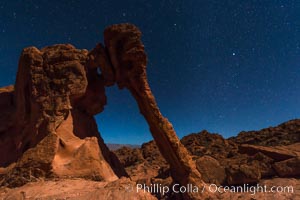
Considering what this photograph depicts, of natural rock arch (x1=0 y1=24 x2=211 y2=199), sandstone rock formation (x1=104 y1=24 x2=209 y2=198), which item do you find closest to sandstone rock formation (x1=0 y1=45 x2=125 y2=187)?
natural rock arch (x1=0 y1=24 x2=211 y2=199)

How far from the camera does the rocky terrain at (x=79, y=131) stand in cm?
758

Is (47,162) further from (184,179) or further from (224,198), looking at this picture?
(224,198)

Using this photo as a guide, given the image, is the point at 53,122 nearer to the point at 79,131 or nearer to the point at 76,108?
the point at 79,131

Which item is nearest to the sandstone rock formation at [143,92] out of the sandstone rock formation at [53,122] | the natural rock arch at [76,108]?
the natural rock arch at [76,108]

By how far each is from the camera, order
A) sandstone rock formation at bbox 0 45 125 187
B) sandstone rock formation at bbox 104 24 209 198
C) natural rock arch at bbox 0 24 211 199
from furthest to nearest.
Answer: sandstone rock formation at bbox 104 24 209 198, natural rock arch at bbox 0 24 211 199, sandstone rock formation at bbox 0 45 125 187

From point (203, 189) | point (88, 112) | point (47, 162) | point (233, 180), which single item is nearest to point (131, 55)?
point (88, 112)

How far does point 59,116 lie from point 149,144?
86.0 feet

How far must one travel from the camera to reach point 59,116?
9.09 m

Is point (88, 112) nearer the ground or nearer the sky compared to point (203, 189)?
nearer the sky

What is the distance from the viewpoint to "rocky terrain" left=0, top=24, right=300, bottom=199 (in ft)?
24.9

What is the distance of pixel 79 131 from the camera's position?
9.84 meters

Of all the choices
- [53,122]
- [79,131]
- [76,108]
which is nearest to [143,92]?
[76,108]

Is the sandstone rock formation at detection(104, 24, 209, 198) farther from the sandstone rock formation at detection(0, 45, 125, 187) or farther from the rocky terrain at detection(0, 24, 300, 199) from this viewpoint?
the sandstone rock formation at detection(0, 45, 125, 187)

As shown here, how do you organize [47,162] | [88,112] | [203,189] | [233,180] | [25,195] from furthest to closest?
[233,180]
[88,112]
[203,189]
[47,162]
[25,195]
